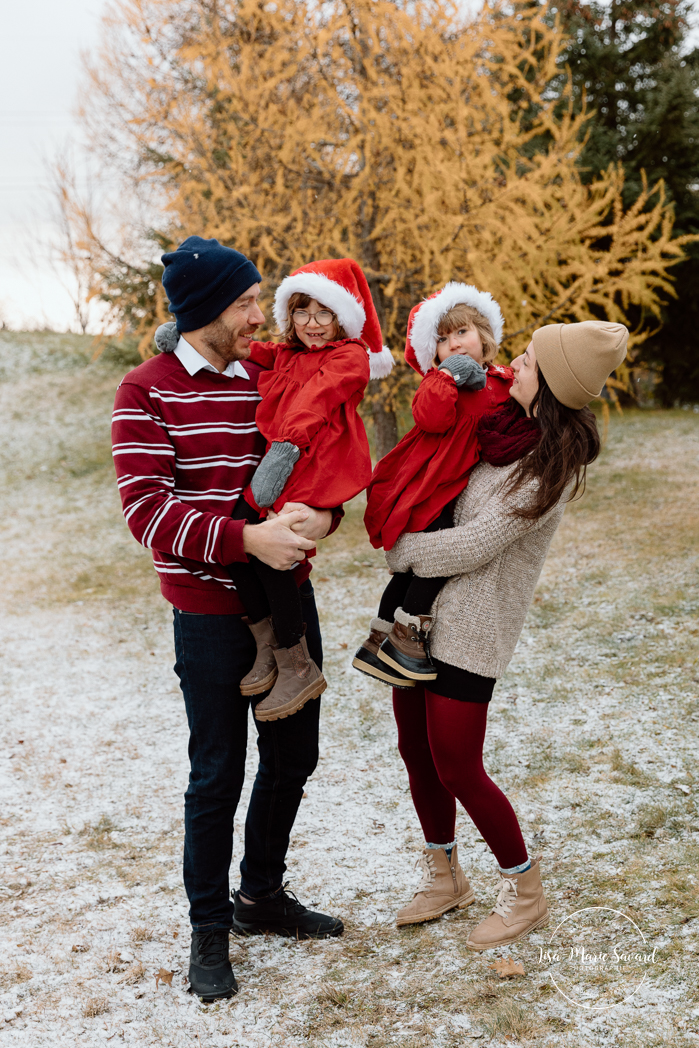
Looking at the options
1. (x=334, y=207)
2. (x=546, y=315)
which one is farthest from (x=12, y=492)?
(x=546, y=315)

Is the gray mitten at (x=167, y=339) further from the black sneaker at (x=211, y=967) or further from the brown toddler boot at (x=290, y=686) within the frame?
the black sneaker at (x=211, y=967)

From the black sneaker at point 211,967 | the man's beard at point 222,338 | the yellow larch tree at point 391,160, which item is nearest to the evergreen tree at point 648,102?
the yellow larch tree at point 391,160

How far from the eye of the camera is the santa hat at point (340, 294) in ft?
7.38

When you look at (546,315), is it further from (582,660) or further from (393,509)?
(393,509)

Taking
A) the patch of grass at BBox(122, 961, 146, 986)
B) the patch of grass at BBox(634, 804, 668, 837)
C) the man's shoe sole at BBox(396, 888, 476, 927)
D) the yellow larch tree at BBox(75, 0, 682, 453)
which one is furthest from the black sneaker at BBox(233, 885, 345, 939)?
the yellow larch tree at BBox(75, 0, 682, 453)

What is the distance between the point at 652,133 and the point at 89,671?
10915mm

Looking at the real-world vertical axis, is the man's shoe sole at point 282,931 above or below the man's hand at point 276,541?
below

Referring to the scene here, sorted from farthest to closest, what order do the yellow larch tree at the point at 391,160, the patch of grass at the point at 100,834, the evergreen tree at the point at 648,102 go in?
the evergreen tree at the point at 648,102, the yellow larch tree at the point at 391,160, the patch of grass at the point at 100,834

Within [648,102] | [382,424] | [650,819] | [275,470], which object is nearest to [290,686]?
[275,470]

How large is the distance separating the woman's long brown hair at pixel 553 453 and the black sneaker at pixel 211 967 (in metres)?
1.45

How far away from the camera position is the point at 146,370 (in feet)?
6.93

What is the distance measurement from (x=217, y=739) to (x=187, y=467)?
0.74m

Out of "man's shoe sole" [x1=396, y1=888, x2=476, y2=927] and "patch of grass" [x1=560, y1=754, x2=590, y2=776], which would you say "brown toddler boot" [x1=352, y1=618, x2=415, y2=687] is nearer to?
"man's shoe sole" [x1=396, y1=888, x2=476, y2=927]

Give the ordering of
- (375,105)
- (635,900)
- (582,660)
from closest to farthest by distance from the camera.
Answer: (635,900) → (582,660) → (375,105)
